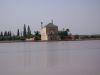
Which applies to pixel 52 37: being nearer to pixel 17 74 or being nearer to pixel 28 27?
pixel 28 27

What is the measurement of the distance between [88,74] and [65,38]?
56678 mm

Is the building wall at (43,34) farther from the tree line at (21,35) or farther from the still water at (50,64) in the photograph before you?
the still water at (50,64)

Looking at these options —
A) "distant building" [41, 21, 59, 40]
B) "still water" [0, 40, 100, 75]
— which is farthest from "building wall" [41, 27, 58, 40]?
"still water" [0, 40, 100, 75]

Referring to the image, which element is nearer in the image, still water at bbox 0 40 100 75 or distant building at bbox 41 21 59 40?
still water at bbox 0 40 100 75

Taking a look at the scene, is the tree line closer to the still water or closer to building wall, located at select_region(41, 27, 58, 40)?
building wall, located at select_region(41, 27, 58, 40)

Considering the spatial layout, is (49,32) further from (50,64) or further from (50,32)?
(50,64)

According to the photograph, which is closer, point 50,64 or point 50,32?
point 50,64

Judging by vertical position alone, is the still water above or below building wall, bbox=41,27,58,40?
below

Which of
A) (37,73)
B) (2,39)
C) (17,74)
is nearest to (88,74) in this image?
(37,73)

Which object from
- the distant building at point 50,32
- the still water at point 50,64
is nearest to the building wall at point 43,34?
the distant building at point 50,32

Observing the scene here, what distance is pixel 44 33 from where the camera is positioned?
222 feet

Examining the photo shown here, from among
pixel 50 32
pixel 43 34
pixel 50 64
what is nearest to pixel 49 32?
pixel 50 32

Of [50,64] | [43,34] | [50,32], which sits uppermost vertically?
[50,32]

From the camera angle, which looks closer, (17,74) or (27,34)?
(17,74)
